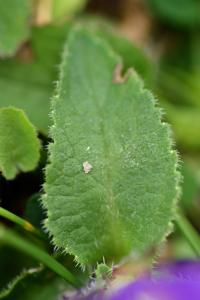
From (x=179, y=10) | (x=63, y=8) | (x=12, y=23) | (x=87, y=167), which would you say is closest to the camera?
(x=87, y=167)

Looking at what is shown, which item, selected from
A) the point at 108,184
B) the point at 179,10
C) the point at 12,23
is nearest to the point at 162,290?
the point at 108,184

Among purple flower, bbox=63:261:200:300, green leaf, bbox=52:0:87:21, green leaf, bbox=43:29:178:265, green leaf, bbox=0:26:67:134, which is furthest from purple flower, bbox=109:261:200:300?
green leaf, bbox=52:0:87:21

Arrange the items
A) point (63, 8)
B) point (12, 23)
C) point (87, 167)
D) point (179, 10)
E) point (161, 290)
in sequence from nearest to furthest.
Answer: point (161, 290) < point (87, 167) < point (12, 23) < point (63, 8) < point (179, 10)

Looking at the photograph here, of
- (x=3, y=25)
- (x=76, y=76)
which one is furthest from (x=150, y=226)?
(x=3, y=25)

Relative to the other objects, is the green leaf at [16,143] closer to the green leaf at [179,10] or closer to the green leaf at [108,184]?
the green leaf at [108,184]

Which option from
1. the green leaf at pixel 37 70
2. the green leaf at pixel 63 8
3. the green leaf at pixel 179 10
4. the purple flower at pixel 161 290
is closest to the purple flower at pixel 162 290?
the purple flower at pixel 161 290

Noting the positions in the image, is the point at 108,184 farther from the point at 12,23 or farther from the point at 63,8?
the point at 63,8
